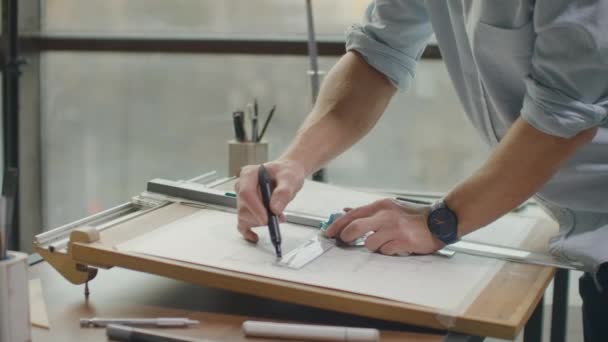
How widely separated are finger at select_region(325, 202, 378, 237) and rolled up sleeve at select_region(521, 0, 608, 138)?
9.4 inches

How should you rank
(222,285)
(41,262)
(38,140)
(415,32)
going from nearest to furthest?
(222,285), (41,262), (415,32), (38,140)

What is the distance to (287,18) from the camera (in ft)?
7.95

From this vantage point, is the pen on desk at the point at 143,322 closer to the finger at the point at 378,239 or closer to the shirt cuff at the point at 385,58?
the finger at the point at 378,239

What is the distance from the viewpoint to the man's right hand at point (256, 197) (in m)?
1.02

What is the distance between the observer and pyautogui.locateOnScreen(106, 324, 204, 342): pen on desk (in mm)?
779

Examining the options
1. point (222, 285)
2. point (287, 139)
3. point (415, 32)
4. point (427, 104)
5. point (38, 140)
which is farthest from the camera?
point (38, 140)

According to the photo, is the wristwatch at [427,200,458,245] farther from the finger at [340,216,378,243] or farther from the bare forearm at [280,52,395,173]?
the bare forearm at [280,52,395,173]

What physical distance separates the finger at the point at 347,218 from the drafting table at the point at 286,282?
0.18 m

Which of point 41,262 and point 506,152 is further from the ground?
point 506,152

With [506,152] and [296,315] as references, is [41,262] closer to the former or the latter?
[296,315]

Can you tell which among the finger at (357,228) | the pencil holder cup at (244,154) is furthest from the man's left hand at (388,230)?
the pencil holder cup at (244,154)

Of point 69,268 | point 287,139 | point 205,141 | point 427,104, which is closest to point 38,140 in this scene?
point 205,141

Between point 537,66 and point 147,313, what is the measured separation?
1.80 ft

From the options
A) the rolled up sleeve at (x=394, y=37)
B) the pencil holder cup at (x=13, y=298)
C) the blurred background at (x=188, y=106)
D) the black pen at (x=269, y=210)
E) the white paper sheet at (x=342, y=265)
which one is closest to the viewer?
the pencil holder cup at (x=13, y=298)
